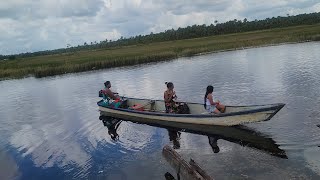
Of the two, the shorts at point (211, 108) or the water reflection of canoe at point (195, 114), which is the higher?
the shorts at point (211, 108)

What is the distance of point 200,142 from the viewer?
14.3 meters

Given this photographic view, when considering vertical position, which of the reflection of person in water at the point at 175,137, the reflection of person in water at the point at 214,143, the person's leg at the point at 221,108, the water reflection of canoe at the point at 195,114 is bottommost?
the reflection of person in water at the point at 175,137

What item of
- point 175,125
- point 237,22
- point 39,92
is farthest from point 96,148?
point 237,22

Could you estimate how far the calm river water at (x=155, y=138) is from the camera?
37.9 feet

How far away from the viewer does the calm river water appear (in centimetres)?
1155

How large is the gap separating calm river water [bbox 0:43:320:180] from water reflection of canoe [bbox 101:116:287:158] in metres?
0.19

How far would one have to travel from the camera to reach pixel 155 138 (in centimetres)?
1577

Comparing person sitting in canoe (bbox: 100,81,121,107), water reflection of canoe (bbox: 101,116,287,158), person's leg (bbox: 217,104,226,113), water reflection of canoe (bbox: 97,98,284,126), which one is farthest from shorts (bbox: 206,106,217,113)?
person sitting in canoe (bbox: 100,81,121,107)

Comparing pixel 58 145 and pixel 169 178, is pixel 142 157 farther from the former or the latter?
pixel 58 145

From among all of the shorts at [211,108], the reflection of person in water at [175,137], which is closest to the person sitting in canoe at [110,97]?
the reflection of person in water at [175,137]

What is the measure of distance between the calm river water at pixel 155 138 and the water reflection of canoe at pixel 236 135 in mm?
188

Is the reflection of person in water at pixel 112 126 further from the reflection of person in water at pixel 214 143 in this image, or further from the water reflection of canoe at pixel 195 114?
the reflection of person in water at pixel 214 143

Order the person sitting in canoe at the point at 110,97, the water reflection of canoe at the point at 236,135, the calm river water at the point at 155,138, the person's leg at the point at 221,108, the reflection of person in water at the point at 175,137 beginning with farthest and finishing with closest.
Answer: the person sitting in canoe at the point at 110,97
the person's leg at the point at 221,108
the reflection of person in water at the point at 175,137
the water reflection of canoe at the point at 236,135
the calm river water at the point at 155,138

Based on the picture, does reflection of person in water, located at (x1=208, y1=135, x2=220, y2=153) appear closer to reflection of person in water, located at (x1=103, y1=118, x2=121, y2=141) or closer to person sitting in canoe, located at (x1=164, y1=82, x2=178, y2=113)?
person sitting in canoe, located at (x1=164, y1=82, x2=178, y2=113)
